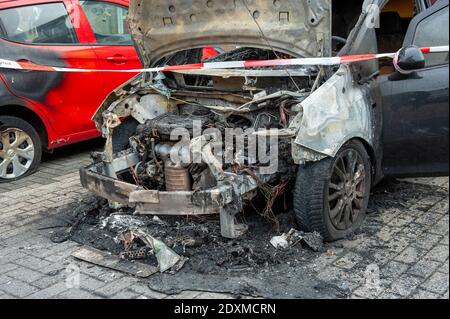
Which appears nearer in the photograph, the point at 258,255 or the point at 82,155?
the point at 258,255

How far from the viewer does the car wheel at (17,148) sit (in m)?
5.99

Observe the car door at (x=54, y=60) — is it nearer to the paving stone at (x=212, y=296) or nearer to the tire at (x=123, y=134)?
the tire at (x=123, y=134)

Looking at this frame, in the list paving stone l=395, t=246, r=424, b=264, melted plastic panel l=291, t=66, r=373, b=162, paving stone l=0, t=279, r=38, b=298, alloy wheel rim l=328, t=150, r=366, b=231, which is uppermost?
melted plastic panel l=291, t=66, r=373, b=162

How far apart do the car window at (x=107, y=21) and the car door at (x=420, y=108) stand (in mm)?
3864

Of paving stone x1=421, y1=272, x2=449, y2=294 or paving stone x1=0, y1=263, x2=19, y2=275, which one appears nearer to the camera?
paving stone x1=421, y1=272, x2=449, y2=294

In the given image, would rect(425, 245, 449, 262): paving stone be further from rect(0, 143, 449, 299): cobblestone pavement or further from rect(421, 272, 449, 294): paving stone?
rect(421, 272, 449, 294): paving stone

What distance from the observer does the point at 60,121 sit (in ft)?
20.9

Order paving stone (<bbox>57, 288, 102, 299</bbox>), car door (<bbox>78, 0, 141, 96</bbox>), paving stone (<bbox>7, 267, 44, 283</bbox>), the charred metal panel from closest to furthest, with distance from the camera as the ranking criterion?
paving stone (<bbox>57, 288, 102, 299</bbox>) → paving stone (<bbox>7, 267, 44, 283</bbox>) → the charred metal panel → car door (<bbox>78, 0, 141, 96</bbox>)

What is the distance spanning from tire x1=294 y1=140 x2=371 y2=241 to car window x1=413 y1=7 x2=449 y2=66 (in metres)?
0.89

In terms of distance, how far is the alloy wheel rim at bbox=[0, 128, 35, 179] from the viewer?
19.7ft

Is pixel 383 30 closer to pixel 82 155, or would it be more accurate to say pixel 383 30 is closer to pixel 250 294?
pixel 250 294

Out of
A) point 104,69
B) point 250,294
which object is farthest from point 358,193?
point 104,69

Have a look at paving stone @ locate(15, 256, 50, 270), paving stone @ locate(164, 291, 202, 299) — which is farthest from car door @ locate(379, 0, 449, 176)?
paving stone @ locate(15, 256, 50, 270)

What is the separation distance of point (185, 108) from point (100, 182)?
1136 mm
